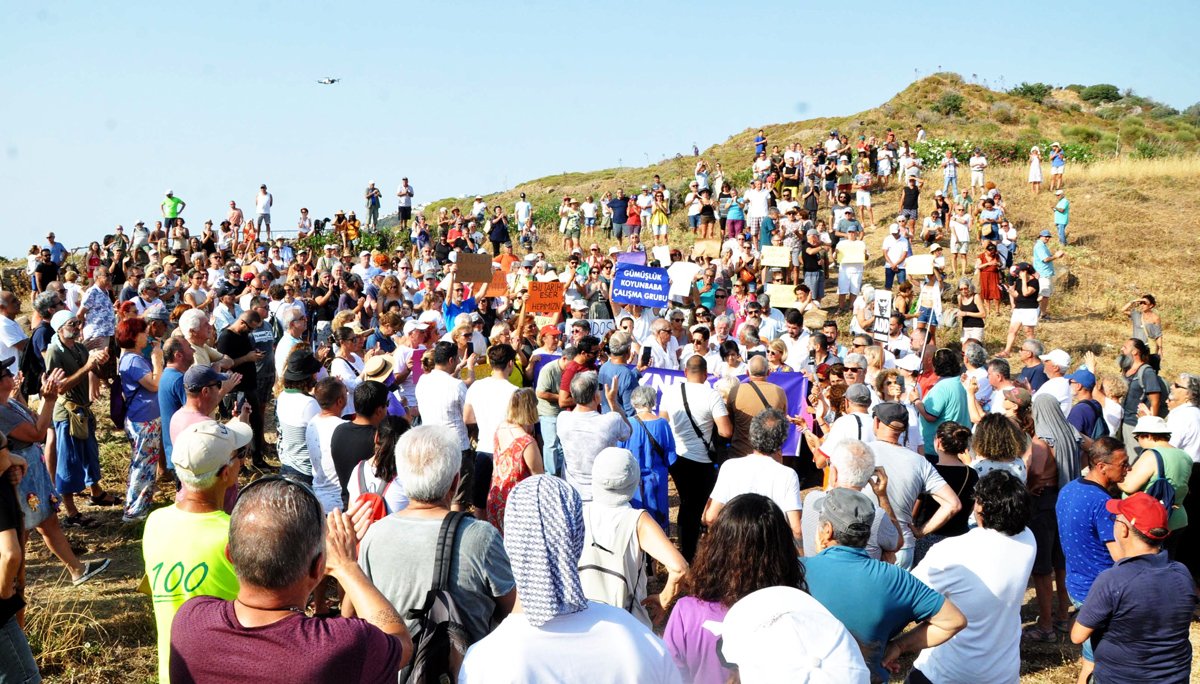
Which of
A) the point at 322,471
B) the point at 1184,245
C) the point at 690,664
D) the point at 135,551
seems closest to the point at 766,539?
the point at 690,664

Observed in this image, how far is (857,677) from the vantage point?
8.54 ft

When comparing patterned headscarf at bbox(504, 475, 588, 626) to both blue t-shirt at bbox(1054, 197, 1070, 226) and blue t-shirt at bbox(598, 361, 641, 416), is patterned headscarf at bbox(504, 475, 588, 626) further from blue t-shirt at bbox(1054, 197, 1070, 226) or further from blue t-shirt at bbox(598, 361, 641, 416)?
blue t-shirt at bbox(1054, 197, 1070, 226)

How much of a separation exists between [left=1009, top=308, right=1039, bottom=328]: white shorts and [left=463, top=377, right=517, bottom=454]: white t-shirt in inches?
486

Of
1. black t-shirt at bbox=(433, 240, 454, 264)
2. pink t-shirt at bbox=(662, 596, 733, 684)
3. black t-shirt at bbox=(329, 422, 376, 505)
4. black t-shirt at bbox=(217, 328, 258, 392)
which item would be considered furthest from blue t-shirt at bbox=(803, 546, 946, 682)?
black t-shirt at bbox=(433, 240, 454, 264)

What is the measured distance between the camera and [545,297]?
11656mm

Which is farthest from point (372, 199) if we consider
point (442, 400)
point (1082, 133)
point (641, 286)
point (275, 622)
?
point (1082, 133)

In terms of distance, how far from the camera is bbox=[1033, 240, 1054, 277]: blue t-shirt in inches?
717

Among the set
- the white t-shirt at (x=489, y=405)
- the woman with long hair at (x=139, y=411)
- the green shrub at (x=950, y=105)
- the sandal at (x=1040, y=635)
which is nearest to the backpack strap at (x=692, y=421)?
the white t-shirt at (x=489, y=405)

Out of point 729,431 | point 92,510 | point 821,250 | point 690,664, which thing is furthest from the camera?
point 821,250

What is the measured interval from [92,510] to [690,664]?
7.54 metres

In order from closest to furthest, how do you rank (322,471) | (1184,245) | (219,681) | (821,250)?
(219,681)
(322,471)
(821,250)
(1184,245)

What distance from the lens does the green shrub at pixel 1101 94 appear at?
57062 millimetres

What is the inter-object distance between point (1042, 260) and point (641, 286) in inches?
416

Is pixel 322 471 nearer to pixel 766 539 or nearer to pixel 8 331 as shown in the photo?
pixel 766 539
